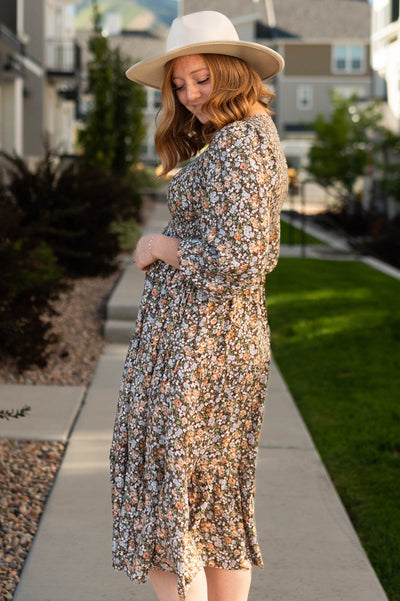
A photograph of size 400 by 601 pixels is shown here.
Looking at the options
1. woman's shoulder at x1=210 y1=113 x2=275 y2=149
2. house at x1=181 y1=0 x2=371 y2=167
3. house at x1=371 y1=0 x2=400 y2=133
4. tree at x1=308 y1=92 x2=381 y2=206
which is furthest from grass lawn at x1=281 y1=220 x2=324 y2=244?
house at x1=181 y1=0 x2=371 y2=167

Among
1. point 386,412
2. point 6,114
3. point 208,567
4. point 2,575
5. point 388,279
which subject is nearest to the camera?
point 208,567

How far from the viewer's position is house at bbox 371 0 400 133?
77.6 feet

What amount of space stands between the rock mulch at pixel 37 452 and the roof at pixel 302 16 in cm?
4730

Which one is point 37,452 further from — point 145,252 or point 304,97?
point 304,97

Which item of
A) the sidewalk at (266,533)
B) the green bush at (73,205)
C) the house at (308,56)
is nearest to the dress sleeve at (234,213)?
the sidewalk at (266,533)

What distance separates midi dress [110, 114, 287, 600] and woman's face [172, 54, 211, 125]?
0.62ft

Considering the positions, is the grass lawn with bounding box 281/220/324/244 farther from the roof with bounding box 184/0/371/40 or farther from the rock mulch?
the roof with bounding box 184/0/371/40

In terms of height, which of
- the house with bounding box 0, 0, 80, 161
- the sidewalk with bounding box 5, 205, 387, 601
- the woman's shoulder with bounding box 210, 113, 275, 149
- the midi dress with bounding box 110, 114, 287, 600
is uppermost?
the house with bounding box 0, 0, 80, 161

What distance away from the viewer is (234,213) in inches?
81.7

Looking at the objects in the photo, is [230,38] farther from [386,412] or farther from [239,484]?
[386,412]

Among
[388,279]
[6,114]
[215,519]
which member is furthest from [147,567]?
[6,114]

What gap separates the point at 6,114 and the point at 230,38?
1729 centimetres

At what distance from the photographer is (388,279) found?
11.9 metres

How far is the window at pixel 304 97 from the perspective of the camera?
52.2m
